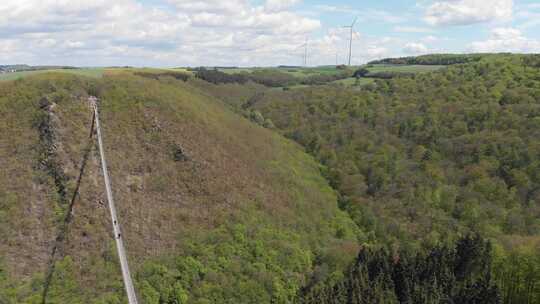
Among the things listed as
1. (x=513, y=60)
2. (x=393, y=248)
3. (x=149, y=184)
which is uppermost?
(x=513, y=60)

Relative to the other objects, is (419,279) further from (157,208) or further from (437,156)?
(437,156)

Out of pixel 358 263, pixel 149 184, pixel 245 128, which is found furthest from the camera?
pixel 245 128

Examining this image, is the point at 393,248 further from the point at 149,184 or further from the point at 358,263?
the point at 149,184

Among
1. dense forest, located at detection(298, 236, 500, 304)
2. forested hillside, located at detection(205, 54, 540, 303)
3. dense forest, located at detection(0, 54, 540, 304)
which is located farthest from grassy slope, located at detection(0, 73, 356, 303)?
forested hillside, located at detection(205, 54, 540, 303)

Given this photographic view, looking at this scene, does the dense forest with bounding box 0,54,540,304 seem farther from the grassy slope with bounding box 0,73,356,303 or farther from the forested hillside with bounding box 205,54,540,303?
the forested hillside with bounding box 205,54,540,303

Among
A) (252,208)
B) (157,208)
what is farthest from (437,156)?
(157,208)

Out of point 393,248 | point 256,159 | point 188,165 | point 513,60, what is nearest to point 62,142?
point 188,165

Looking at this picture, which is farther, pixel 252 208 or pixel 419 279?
pixel 252 208
